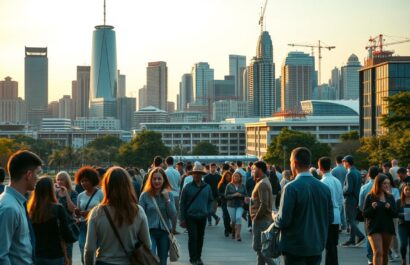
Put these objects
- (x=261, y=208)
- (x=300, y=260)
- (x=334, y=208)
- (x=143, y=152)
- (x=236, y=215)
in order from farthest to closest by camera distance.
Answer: (x=143, y=152) < (x=236, y=215) < (x=334, y=208) < (x=261, y=208) < (x=300, y=260)

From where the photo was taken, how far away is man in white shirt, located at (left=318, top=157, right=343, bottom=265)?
13.3 m

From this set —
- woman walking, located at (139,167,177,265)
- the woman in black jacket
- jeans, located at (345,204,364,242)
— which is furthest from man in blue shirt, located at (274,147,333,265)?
jeans, located at (345,204,364,242)

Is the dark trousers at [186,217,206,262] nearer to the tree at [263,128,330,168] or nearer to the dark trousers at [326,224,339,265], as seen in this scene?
the dark trousers at [326,224,339,265]

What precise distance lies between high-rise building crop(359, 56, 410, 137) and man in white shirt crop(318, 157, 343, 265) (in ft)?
273

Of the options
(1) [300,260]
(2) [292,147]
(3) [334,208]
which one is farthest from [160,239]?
(2) [292,147]

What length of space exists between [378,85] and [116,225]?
324ft

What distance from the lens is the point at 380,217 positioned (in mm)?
12391

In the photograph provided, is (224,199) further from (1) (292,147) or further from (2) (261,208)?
(1) (292,147)

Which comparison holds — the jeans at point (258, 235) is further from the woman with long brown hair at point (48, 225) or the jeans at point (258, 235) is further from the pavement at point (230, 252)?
the woman with long brown hair at point (48, 225)

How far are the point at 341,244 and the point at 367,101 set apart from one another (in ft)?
297

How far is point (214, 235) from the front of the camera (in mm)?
20469

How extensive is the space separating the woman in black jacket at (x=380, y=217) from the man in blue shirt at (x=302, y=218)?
3593 millimetres

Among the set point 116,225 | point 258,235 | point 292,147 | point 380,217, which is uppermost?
point 292,147

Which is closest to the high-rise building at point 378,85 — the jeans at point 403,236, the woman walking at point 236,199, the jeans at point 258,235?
the woman walking at point 236,199
